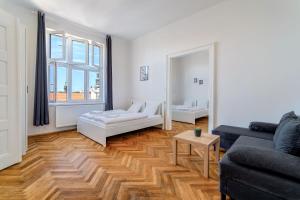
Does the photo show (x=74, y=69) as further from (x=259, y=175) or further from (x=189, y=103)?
(x=259, y=175)

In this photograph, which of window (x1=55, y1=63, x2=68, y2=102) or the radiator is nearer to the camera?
the radiator

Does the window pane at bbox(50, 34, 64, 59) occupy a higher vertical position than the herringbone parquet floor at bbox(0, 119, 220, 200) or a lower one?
higher

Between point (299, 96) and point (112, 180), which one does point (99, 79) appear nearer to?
point (112, 180)

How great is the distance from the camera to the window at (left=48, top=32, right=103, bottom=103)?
13.1 ft

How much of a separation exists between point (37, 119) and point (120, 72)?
271 cm

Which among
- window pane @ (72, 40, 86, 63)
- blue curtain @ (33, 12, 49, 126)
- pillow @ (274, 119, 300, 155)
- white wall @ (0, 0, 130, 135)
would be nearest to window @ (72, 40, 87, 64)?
window pane @ (72, 40, 86, 63)

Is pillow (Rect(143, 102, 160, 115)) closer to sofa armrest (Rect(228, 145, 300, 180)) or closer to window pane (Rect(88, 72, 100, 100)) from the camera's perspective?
window pane (Rect(88, 72, 100, 100))

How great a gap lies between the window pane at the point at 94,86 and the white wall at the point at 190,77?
326 cm

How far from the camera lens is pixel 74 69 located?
4.36 meters

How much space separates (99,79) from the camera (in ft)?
16.1

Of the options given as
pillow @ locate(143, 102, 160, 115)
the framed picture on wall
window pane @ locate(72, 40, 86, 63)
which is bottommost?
pillow @ locate(143, 102, 160, 115)

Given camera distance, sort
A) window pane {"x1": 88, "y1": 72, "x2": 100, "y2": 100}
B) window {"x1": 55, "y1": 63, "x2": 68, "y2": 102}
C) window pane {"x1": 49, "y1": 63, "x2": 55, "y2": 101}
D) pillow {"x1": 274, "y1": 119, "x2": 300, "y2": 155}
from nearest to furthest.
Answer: pillow {"x1": 274, "y1": 119, "x2": 300, "y2": 155}
window pane {"x1": 49, "y1": 63, "x2": 55, "y2": 101}
window {"x1": 55, "y1": 63, "x2": 68, "y2": 102}
window pane {"x1": 88, "y1": 72, "x2": 100, "y2": 100}

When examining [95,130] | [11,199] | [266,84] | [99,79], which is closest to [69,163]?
[11,199]

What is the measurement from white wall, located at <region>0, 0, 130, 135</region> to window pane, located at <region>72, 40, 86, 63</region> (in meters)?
0.25
